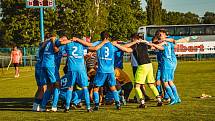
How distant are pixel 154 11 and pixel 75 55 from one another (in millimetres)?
89896

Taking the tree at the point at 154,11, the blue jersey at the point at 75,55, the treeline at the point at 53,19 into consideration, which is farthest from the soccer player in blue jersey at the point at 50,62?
the tree at the point at 154,11

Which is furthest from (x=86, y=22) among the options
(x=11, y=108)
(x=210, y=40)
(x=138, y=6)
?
(x=11, y=108)

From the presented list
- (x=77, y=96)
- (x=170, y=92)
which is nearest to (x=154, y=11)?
(x=170, y=92)

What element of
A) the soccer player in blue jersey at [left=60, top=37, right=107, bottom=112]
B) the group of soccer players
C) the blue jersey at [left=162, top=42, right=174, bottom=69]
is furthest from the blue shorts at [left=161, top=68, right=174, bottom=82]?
the soccer player in blue jersey at [left=60, top=37, right=107, bottom=112]

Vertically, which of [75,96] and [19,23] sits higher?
[19,23]

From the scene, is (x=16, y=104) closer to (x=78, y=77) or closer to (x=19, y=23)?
(x=78, y=77)

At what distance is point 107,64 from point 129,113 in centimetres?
165

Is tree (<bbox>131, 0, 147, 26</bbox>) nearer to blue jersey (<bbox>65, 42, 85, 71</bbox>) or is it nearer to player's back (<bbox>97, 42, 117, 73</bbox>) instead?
player's back (<bbox>97, 42, 117, 73</bbox>)

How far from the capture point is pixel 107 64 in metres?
14.3

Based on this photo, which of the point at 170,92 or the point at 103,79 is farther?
the point at 170,92

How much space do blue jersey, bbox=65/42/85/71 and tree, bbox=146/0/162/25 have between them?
8863 centimetres

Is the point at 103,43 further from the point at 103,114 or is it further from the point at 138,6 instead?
the point at 138,6

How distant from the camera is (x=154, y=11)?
102938mm

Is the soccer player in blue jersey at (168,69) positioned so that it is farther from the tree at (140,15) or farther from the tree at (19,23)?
the tree at (140,15)
